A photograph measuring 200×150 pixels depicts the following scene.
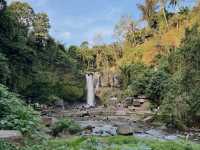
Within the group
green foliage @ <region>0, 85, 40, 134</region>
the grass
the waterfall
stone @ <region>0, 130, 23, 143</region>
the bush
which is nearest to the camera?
stone @ <region>0, 130, 23, 143</region>

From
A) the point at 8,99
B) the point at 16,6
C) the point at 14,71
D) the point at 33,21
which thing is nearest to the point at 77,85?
the point at 33,21

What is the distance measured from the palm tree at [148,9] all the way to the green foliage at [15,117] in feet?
179

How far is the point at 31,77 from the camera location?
42094mm

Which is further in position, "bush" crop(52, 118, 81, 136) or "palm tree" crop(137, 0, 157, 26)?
"palm tree" crop(137, 0, 157, 26)

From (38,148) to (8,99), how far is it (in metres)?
3.15

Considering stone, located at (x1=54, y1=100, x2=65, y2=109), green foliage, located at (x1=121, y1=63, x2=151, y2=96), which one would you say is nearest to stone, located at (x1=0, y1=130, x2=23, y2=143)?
green foliage, located at (x1=121, y1=63, x2=151, y2=96)

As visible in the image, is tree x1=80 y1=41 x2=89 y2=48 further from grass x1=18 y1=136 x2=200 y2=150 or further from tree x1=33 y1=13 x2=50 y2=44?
grass x1=18 y1=136 x2=200 y2=150

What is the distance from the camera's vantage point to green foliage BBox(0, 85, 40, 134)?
8.45 metres

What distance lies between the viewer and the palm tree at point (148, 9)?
62.6 metres

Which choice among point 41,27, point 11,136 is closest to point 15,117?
point 11,136

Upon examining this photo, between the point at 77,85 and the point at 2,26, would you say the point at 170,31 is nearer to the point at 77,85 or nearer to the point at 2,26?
the point at 77,85

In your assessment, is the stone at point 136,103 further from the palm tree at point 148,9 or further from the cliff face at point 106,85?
the palm tree at point 148,9

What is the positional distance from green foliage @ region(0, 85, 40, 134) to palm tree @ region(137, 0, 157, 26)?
179 feet

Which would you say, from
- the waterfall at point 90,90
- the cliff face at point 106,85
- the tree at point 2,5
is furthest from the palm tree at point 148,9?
the tree at point 2,5
